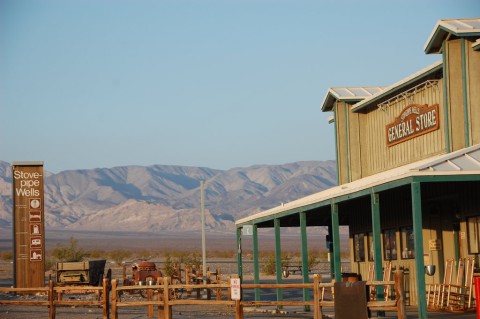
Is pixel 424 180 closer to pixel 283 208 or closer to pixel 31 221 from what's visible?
pixel 283 208

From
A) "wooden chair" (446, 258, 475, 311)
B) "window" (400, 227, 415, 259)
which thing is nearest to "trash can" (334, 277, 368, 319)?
"wooden chair" (446, 258, 475, 311)

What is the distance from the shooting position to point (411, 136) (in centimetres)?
2578

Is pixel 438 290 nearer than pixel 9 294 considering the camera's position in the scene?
Yes

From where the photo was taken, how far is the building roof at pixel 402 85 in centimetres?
2378

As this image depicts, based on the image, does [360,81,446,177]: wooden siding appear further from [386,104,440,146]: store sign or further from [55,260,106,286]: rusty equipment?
[55,260,106,286]: rusty equipment

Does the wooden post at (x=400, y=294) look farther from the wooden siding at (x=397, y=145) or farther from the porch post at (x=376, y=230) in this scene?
the wooden siding at (x=397, y=145)

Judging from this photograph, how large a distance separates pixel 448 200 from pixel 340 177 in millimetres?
7339

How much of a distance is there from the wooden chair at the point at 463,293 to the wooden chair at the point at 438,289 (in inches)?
7.1

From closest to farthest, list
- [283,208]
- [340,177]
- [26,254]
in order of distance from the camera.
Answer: [283,208], [340,177], [26,254]

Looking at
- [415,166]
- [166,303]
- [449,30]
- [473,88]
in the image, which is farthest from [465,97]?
[166,303]

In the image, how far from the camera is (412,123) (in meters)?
25.7

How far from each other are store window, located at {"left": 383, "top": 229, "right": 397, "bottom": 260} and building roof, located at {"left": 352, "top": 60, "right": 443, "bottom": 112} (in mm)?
3735

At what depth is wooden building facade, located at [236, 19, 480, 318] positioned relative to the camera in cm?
1998

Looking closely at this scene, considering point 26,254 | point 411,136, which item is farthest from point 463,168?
point 26,254
